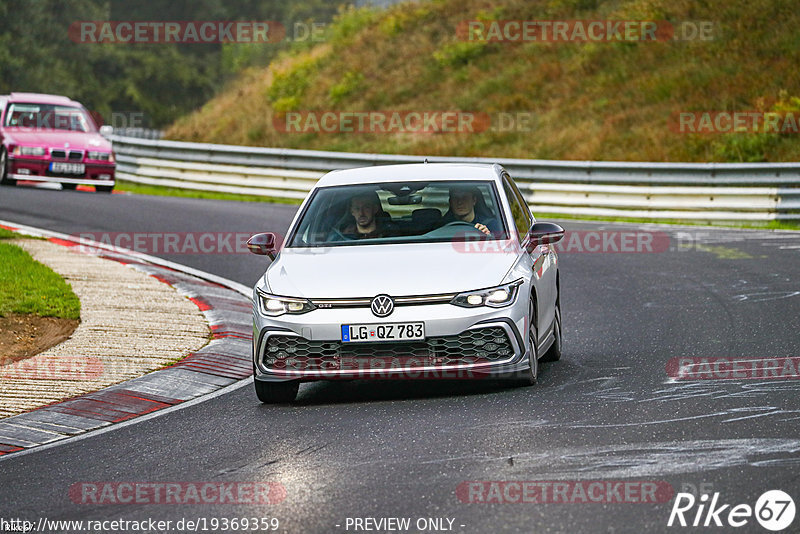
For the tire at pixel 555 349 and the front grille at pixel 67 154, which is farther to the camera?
the front grille at pixel 67 154

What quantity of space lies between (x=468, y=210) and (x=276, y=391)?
2044 mm

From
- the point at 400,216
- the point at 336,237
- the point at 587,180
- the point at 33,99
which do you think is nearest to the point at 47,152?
the point at 33,99

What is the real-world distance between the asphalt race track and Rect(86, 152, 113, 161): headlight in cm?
1640

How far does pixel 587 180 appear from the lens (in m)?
23.9

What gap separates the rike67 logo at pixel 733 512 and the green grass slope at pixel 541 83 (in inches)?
815

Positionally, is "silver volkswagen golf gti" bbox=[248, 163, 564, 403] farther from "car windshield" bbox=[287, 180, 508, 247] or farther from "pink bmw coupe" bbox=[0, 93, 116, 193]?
"pink bmw coupe" bbox=[0, 93, 116, 193]

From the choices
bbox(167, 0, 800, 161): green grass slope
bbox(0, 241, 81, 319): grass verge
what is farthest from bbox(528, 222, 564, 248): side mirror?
bbox(167, 0, 800, 161): green grass slope

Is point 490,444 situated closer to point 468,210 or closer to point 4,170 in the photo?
point 468,210

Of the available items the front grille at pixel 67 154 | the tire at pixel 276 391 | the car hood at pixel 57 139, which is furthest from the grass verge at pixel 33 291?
the car hood at pixel 57 139

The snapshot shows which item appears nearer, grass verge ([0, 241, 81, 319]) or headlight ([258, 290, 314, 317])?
headlight ([258, 290, 314, 317])

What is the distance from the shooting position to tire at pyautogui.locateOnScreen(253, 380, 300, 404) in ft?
28.3

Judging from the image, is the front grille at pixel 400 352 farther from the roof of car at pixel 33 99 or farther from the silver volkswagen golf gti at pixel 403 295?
the roof of car at pixel 33 99

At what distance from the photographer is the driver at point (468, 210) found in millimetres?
9430

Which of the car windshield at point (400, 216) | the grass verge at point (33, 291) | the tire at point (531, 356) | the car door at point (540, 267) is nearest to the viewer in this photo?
the tire at point (531, 356)
